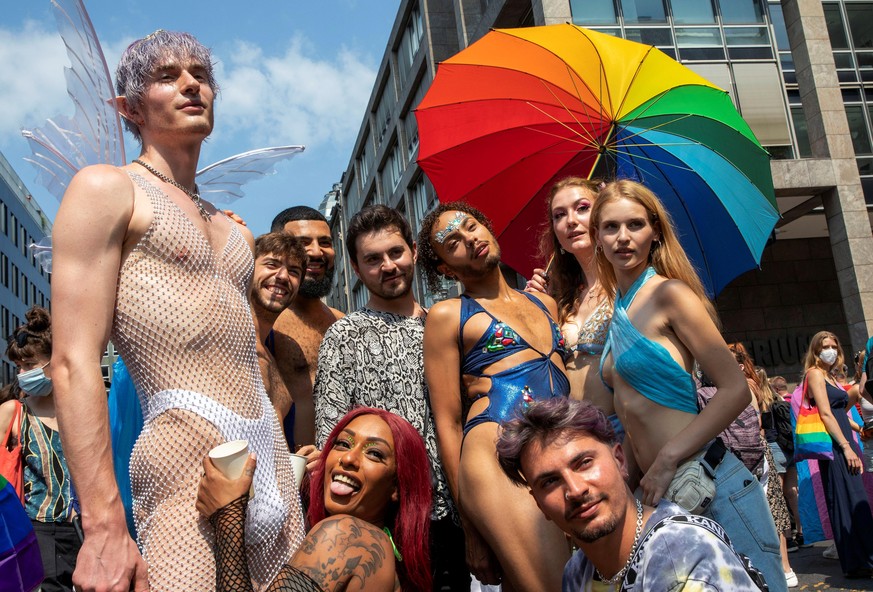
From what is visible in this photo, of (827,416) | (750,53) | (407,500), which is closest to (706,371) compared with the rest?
(407,500)

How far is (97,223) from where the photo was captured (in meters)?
1.92

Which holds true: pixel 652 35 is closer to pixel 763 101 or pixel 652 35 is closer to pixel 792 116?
pixel 763 101

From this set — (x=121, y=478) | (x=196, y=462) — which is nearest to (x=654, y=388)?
(x=196, y=462)

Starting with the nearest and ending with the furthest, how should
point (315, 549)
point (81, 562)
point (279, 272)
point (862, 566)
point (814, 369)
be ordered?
point (81, 562)
point (315, 549)
point (279, 272)
point (862, 566)
point (814, 369)

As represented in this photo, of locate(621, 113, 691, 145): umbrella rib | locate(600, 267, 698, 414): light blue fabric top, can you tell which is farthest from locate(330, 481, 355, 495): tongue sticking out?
locate(621, 113, 691, 145): umbrella rib

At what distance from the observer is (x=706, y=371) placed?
2945mm

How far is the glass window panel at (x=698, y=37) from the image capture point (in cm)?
1845

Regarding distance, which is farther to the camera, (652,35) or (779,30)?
(779,30)

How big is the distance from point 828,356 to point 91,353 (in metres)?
8.37

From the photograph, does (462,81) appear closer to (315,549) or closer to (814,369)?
(315,549)

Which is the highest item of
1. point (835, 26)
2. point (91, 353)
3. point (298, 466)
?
point (835, 26)

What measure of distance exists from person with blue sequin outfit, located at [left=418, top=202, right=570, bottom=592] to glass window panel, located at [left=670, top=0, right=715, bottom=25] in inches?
665

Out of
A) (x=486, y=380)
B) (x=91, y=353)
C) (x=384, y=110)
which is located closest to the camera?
(x=91, y=353)

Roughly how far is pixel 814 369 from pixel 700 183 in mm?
5099
